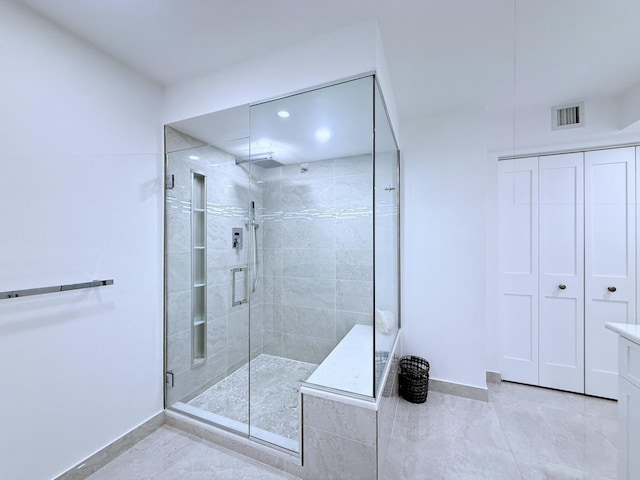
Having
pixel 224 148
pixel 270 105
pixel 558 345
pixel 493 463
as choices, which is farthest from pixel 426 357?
pixel 224 148

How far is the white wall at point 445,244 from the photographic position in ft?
7.38

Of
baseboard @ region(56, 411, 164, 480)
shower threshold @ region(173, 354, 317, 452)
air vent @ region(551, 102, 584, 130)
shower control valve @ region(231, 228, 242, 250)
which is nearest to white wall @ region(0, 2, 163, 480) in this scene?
baseboard @ region(56, 411, 164, 480)

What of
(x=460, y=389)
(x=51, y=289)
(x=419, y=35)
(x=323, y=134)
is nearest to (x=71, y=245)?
(x=51, y=289)

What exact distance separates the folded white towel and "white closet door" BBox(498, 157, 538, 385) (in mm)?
1292

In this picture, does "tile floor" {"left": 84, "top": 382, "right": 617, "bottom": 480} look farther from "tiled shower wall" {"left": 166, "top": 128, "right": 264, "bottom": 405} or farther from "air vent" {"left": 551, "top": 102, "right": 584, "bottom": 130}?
"air vent" {"left": 551, "top": 102, "right": 584, "bottom": 130}

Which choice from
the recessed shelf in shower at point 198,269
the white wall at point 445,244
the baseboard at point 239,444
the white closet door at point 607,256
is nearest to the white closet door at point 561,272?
the white closet door at point 607,256

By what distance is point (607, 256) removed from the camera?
1.99 meters

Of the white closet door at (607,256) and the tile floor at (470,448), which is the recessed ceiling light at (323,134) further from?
the tile floor at (470,448)

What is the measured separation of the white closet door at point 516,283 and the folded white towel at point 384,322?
4.24 ft

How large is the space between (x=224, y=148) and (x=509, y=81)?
7.39 ft

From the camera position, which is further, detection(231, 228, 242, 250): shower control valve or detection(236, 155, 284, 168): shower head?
detection(231, 228, 242, 250): shower control valve

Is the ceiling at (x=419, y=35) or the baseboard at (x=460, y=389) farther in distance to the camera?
the baseboard at (x=460, y=389)

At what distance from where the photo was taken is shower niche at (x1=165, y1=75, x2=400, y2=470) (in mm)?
1834

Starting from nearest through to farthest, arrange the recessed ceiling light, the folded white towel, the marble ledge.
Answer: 1. the marble ledge
2. the folded white towel
3. the recessed ceiling light
